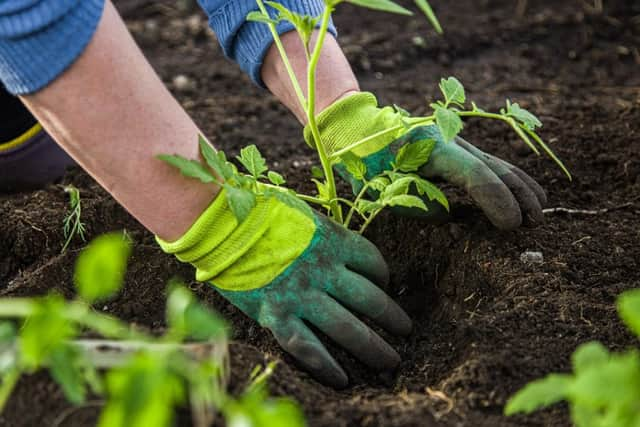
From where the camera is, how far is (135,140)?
1.48 meters

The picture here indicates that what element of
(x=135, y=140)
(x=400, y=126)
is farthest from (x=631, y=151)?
(x=135, y=140)

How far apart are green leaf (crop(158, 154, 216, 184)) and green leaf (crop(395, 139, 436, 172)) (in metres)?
0.45

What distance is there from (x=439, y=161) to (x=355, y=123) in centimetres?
21

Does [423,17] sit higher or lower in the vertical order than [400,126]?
lower

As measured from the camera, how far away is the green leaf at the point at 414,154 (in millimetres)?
1724

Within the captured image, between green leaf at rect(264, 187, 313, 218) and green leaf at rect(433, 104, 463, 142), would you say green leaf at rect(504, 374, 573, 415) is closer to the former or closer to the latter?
green leaf at rect(433, 104, 463, 142)

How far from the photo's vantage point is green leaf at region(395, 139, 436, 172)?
172cm

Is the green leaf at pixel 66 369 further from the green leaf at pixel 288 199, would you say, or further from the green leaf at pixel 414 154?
the green leaf at pixel 414 154

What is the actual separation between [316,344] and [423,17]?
7.47 ft

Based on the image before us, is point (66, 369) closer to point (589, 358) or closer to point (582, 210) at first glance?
point (589, 358)

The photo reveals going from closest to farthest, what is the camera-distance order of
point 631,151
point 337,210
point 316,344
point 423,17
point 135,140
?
point 135,140
point 316,344
point 337,210
point 631,151
point 423,17

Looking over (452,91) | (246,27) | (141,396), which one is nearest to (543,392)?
(141,396)

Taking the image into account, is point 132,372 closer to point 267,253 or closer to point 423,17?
point 267,253

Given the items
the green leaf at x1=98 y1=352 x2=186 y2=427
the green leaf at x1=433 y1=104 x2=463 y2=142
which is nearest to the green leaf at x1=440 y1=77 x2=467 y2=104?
the green leaf at x1=433 y1=104 x2=463 y2=142
